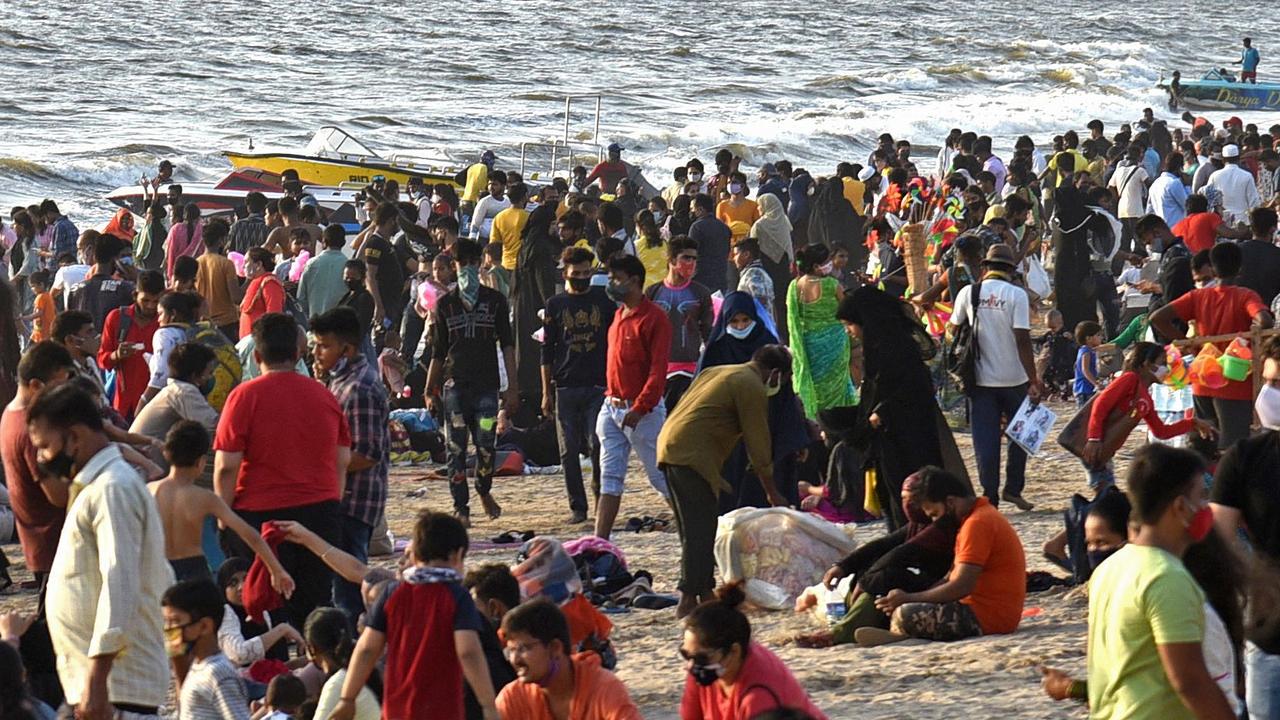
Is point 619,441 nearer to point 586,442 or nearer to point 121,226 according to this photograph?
point 586,442

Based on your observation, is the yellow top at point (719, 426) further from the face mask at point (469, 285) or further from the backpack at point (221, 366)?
the face mask at point (469, 285)

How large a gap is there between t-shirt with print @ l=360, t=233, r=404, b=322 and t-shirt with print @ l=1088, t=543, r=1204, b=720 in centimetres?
984

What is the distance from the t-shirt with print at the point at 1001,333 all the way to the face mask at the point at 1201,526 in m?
5.23

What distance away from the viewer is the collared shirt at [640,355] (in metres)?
9.58

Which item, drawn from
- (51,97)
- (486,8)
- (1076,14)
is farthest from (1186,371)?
(1076,14)

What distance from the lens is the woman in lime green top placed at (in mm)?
11383

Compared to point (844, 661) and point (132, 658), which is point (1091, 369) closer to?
point (844, 661)

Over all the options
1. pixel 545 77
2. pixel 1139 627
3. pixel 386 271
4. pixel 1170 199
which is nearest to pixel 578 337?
pixel 386 271

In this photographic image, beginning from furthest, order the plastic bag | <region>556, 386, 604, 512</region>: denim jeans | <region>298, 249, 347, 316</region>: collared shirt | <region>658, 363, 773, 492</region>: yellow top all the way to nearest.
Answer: <region>298, 249, 347, 316</region>: collared shirt < <region>556, 386, 604, 512</region>: denim jeans < the plastic bag < <region>658, 363, 773, 492</region>: yellow top

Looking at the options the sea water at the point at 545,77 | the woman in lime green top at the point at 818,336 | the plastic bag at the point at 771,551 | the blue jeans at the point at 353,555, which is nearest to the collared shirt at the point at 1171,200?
the woman in lime green top at the point at 818,336

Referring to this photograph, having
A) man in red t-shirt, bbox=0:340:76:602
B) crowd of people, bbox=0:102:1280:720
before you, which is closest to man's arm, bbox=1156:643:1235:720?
crowd of people, bbox=0:102:1280:720

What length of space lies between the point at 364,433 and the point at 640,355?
2.09 meters

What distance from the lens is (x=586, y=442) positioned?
1094cm

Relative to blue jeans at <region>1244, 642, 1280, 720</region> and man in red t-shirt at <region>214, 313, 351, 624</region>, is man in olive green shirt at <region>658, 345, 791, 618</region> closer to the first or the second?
man in red t-shirt at <region>214, 313, 351, 624</region>
